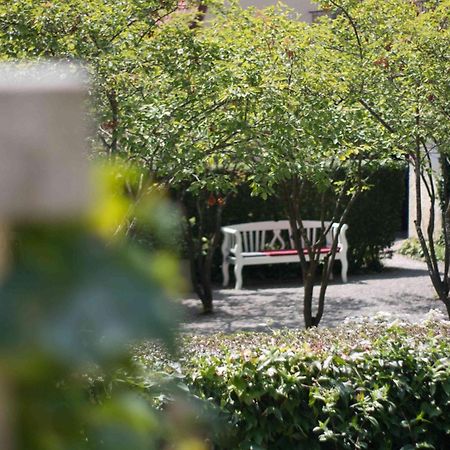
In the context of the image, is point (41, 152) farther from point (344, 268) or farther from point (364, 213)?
point (364, 213)

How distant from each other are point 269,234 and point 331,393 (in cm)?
1018

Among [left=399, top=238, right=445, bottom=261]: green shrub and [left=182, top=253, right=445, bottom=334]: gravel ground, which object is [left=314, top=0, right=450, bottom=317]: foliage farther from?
[left=399, top=238, right=445, bottom=261]: green shrub

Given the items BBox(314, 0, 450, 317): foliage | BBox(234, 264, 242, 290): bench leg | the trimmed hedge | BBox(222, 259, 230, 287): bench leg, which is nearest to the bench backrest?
BBox(222, 259, 230, 287): bench leg

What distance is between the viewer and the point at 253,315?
11195 mm

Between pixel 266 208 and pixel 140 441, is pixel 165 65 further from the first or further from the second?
pixel 266 208

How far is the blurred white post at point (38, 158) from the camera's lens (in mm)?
874

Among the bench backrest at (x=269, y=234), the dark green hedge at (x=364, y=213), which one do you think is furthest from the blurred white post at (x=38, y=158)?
the dark green hedge at (x=364, y=213)

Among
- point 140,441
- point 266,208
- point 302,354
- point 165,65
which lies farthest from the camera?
point 266,208

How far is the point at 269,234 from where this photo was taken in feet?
47.8

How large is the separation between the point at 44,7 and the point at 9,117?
5.54m

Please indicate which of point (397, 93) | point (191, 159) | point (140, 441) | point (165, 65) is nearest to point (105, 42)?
point (165, 65)

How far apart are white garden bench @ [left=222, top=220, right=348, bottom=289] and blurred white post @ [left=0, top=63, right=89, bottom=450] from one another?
1201 cm

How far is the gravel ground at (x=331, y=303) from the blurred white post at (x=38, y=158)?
29.4ft

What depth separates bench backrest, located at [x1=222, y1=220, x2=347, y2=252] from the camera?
45.7ft
